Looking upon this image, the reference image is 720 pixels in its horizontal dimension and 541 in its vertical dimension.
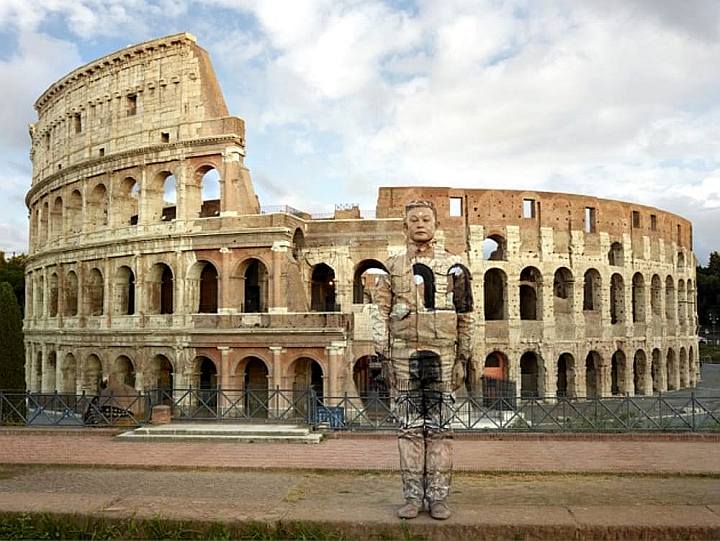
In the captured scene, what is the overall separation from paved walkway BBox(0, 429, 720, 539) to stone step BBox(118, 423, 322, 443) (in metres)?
0.35

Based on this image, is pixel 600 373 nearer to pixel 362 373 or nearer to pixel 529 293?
pixel 529 293

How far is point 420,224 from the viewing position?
22.5 feet

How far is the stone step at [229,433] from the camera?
12289 mm

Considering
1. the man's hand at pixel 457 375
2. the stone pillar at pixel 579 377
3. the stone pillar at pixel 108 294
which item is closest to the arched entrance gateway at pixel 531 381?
the stone pillar at pixel 579 377

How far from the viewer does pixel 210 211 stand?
3219cm

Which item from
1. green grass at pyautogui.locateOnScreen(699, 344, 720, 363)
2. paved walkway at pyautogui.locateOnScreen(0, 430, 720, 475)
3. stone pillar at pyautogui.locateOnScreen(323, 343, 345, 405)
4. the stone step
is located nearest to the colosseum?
stone pillar at pyautogui.locateOnScreen(323, 343, 345, 405)

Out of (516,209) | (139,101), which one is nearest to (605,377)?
(516,209)

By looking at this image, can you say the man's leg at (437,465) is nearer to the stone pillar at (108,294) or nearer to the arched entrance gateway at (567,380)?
the stone pillar at (108,294)

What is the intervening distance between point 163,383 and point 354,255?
10172mm

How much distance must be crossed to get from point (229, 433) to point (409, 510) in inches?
291

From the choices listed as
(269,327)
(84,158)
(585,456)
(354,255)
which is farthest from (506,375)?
(84,158)

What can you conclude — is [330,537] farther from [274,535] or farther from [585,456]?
[585,456]

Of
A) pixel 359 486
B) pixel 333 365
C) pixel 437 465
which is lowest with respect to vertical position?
pixel 359 486

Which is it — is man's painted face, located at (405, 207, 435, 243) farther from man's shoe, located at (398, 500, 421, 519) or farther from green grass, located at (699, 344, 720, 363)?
Answer: green grass, located at (699, 344, 720, 363)
